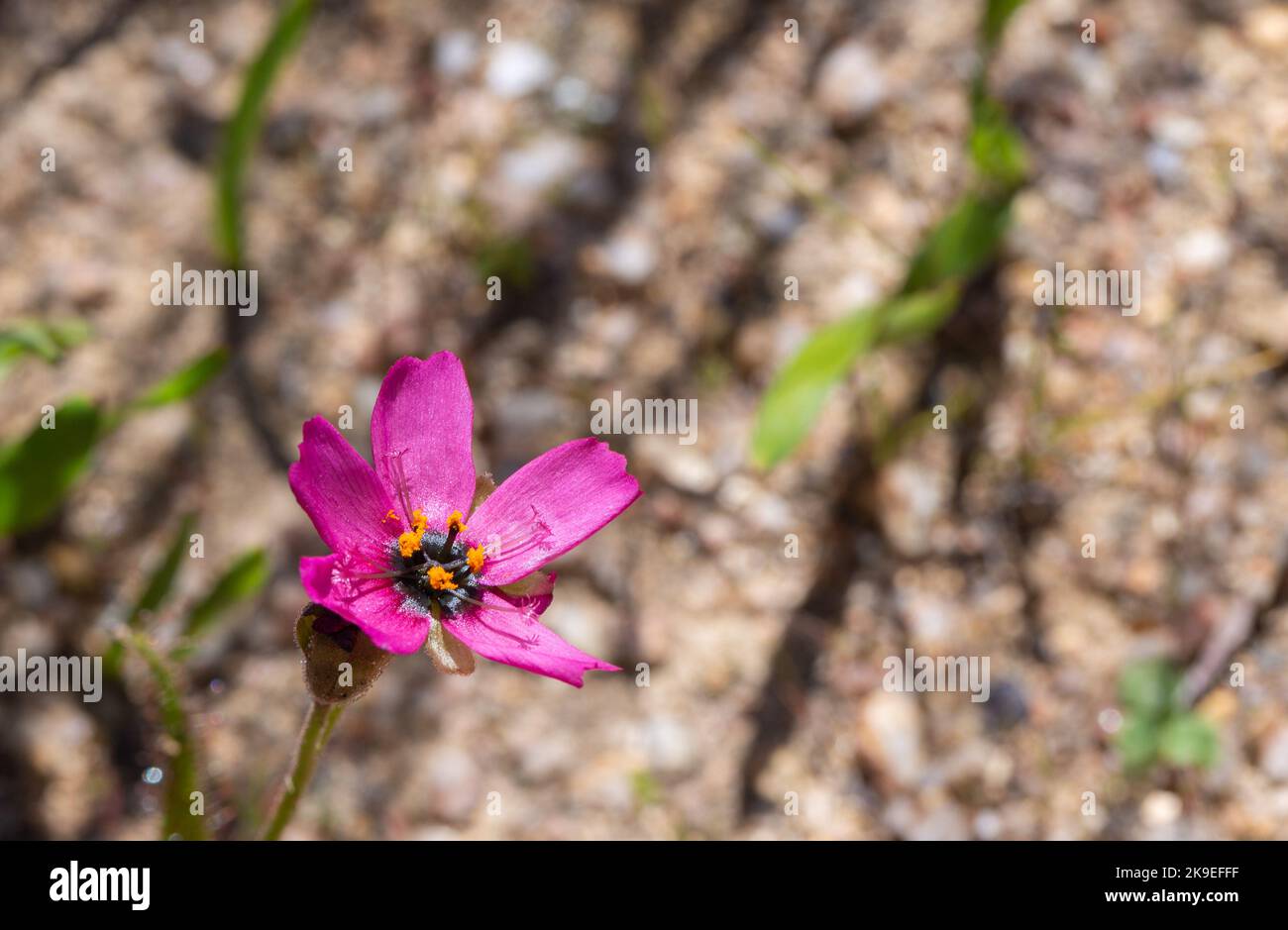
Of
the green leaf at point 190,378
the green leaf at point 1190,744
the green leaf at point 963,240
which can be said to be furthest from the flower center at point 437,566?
the green leaf at point 1190,744

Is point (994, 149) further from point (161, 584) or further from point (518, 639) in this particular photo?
point (161, 584)

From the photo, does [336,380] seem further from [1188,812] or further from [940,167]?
[1188,812]

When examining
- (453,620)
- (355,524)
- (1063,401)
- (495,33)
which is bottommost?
(453,620)

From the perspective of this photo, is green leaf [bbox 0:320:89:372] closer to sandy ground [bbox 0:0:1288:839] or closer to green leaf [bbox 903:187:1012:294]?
sandy ground [bbox 0:0:1288:839]

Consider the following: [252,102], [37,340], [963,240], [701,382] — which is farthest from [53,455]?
[963,240]

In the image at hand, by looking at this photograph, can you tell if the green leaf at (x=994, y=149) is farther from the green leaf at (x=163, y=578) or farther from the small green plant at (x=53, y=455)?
the green leaf at (x=163, y=578)

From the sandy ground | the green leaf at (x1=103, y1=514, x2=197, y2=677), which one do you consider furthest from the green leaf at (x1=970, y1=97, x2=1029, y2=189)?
the green leaf at (x1=103, y1=514, x2=197, y2=677)

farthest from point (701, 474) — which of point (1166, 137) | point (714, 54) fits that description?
point (1166, 137)
